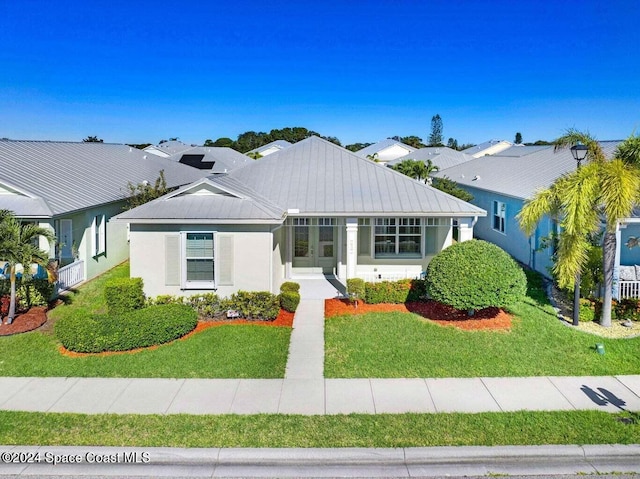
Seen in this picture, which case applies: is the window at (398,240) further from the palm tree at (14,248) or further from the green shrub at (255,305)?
the palm tree at (14,248)

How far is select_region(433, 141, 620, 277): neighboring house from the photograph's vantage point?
60.9 feet

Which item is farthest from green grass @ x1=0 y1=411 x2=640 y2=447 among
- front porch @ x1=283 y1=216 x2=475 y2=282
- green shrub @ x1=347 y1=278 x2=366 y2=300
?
front porch @ x1=283 y1=216 x2=475 y2=282

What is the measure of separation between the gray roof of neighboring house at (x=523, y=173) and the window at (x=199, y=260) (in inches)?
413

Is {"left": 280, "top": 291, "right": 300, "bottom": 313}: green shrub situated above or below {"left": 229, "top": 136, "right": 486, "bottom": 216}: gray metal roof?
below

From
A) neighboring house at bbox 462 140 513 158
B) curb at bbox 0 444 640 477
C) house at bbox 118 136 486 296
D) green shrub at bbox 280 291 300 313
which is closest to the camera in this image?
curb at bbox 0 444 640 477

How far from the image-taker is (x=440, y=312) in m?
14.3

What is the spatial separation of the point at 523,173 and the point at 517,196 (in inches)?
191

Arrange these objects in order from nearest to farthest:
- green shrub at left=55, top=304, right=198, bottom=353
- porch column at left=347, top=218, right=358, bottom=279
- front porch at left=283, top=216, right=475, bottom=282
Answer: green shrub at left=55, top=304, right=198, bottom=353 < porch column at left=347, top=218, right=358, bottom=279 < front porch at left=283, top=216, right=475, bottom=282

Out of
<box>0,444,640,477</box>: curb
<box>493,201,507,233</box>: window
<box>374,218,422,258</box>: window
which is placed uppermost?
<box>493,201,507,233</box>: window

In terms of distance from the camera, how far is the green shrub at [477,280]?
1279cm

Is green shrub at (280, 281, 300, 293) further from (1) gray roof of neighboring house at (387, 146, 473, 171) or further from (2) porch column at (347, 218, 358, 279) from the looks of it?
(1) gray roof of neighboring house at (387, 146, 473, 171)

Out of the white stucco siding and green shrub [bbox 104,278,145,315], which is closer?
green shrub [bbox 104,278,145,315]

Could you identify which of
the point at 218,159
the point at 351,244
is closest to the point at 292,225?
the point at 351,244

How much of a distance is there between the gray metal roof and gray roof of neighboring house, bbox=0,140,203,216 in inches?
228
